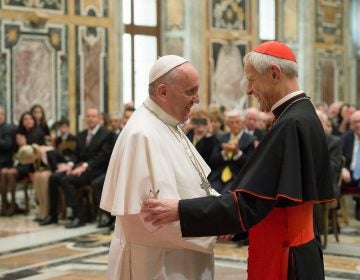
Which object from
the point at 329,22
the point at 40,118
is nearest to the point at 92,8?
the point at 40,118

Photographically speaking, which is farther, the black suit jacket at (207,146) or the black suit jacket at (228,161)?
the black suit jacket at (207,146)

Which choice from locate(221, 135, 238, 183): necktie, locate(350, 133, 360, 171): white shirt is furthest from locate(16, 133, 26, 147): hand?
locate(350, 133, 360, 171): white shirt

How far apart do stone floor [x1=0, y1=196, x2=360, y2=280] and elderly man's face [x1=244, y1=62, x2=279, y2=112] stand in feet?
11.4

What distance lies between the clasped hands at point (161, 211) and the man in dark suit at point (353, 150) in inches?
251

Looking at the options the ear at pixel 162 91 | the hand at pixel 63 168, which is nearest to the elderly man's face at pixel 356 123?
the hand at pixel 63 168

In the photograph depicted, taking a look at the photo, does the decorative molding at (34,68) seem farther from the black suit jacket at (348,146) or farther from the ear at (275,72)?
the ear at (275,72)

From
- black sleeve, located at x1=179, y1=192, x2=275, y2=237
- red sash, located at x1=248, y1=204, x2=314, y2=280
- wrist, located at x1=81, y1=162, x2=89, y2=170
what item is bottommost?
wrist, located at x1=81, y1=162, x2=89, y2=170

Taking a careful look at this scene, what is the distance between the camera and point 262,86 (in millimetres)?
3074

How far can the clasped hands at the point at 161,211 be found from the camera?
9.72ft

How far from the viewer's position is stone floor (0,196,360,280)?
669 cm

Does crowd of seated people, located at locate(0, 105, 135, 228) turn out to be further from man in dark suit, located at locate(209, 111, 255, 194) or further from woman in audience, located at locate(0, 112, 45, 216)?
man in dark suit, located at locate(209, 111, 255, 194)

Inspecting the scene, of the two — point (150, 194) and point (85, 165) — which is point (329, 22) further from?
point (150, 194)

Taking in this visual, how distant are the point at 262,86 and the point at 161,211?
0.68 m

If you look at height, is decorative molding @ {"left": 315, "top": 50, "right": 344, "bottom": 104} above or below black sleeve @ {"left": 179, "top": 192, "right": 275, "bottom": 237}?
above
